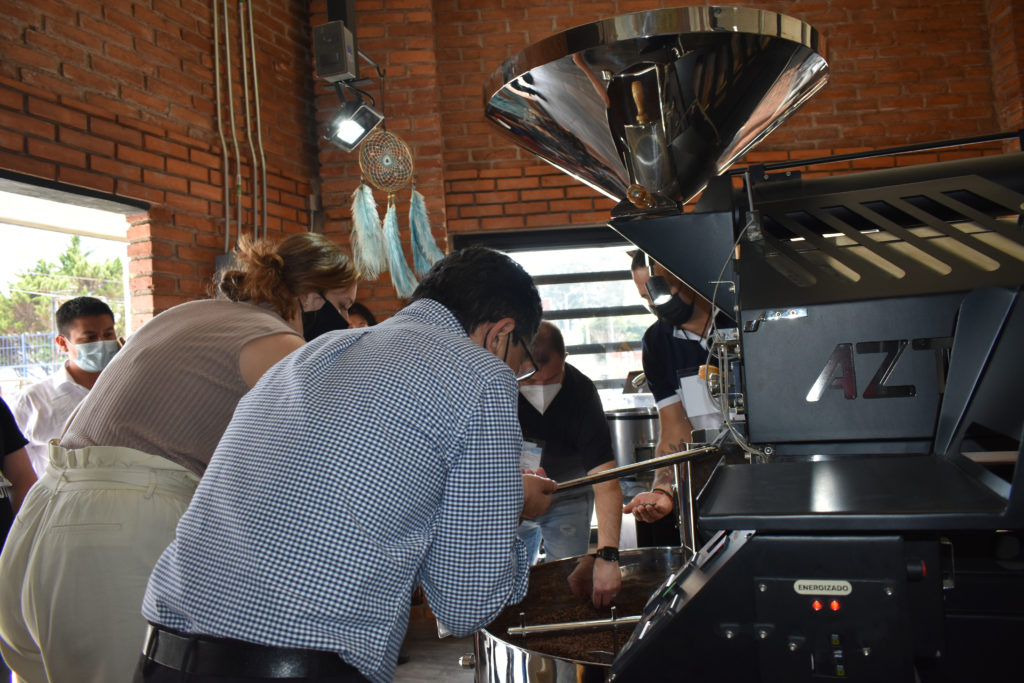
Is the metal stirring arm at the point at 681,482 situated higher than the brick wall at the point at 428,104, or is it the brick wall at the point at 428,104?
the brick wall at the point at 428,104

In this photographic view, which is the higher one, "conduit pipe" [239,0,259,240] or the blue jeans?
"conduit pipe" [239,0,259,240]

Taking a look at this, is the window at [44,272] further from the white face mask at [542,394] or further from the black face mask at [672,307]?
the black face mask at [672,307]

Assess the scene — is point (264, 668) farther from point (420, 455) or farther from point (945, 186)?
point (945, 186)

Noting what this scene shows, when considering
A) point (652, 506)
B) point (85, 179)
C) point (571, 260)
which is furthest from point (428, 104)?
point (652, 506)

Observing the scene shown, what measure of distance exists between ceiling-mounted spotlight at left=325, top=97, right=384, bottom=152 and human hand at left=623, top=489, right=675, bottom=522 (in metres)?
2.75

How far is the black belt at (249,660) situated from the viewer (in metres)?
1.08

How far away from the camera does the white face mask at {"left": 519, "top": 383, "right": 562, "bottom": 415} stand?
266 centimetres

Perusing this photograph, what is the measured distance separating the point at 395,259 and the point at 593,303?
4.80ft

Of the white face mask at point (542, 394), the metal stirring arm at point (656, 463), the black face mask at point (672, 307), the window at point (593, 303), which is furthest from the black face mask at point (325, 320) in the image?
the window at point (593, 303)

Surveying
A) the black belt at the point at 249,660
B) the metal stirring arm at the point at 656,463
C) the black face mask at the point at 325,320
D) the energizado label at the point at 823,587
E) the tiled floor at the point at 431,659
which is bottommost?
the tiled floor at the point at 431,659

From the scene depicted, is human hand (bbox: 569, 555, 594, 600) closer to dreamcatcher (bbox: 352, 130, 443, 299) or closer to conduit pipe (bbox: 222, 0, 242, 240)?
dreamcatcher (bbox: 352, 130, 443, 299)

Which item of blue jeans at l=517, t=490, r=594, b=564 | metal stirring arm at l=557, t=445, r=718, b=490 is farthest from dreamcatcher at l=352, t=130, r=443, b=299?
metal stirring arm at l=557, t=445, r=718, b=490

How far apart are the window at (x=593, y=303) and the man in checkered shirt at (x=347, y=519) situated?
392 cm

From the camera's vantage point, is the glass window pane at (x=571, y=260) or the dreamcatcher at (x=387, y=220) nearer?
the dreamcatcher at (x=387, y=220)
